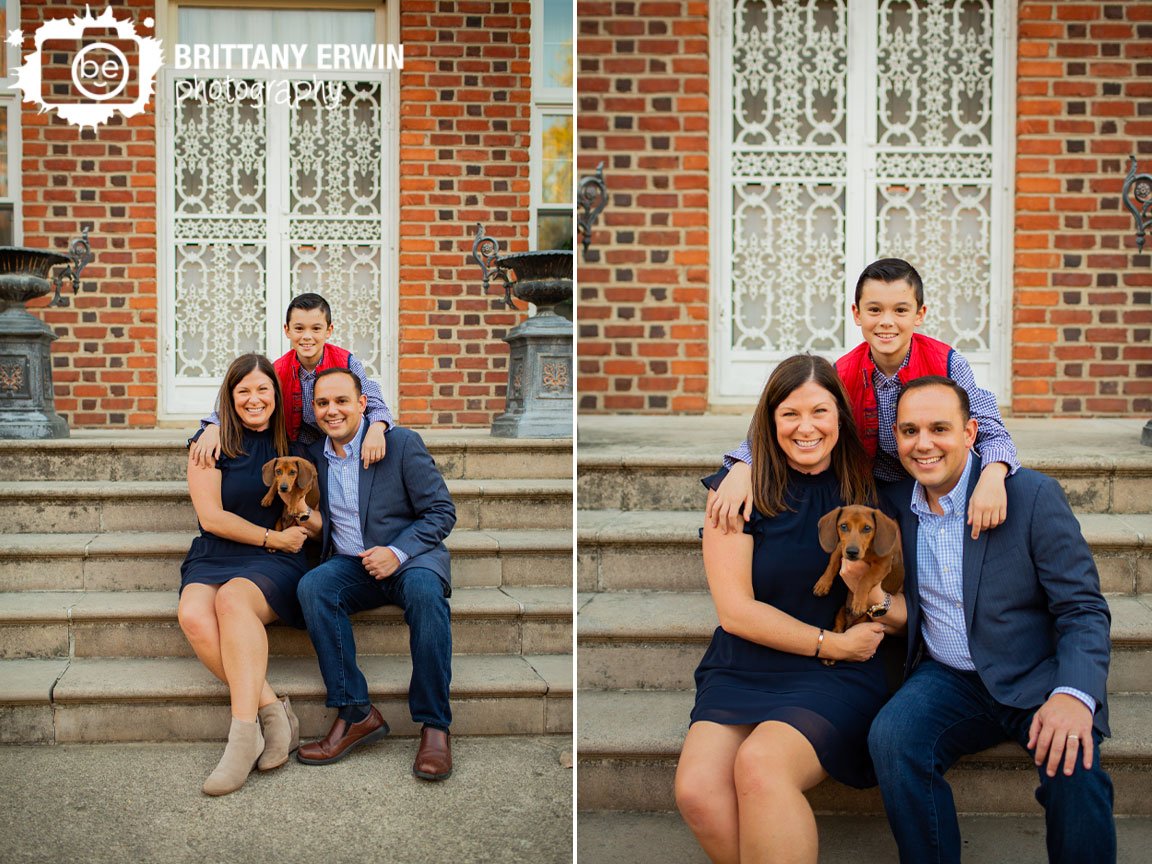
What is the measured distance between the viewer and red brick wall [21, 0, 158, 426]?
532 cm

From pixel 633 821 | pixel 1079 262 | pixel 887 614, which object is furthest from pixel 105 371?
pixel 1079 262

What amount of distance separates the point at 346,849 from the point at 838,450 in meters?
1.43

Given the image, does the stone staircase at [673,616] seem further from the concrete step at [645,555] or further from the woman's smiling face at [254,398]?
the woman's smiling face at [254,398]

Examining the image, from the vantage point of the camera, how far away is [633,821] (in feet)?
8.35

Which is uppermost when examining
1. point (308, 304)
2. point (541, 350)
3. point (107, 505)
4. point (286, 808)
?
point (308, 304)

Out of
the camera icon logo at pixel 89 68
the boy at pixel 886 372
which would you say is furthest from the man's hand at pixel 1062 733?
the camera icon logo at pixel 89 68

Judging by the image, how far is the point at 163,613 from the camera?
10.7 feet

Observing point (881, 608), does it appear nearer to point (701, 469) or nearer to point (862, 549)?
point (862, 549)

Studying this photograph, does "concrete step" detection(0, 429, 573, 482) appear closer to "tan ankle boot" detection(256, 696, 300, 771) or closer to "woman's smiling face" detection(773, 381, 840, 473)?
"tan ankle boot" detection(256, 696, 300, 771)

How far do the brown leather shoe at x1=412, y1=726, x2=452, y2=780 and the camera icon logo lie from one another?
3.91m

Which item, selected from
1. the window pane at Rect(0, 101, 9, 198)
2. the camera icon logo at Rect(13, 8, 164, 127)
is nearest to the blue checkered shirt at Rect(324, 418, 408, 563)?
the camera icon logo at Rect(13, 8, 164, 127)

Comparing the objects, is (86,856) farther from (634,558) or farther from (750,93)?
(750,93)

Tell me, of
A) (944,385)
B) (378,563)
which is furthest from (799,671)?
(378,563)

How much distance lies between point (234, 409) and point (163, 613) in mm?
657
